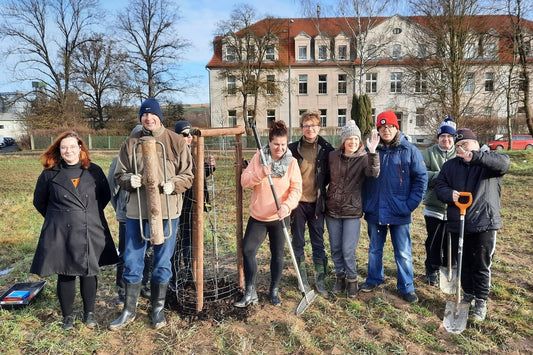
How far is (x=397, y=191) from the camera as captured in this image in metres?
3.65

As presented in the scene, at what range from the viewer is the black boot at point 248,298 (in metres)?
3.56

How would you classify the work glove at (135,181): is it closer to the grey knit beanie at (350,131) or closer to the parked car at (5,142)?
the grey knit beanie at (350,131)

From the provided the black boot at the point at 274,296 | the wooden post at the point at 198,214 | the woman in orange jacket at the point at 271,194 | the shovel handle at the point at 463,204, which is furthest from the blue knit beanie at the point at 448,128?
the wooden post at the point at 198,214

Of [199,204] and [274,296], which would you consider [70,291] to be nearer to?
[199,204]

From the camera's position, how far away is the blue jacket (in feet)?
11.8

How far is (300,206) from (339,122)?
1170 inches

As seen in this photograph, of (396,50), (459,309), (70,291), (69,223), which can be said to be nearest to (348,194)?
(459,309)

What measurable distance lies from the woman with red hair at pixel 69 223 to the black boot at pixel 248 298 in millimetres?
1365

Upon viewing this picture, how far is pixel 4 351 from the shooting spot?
9.38 ft

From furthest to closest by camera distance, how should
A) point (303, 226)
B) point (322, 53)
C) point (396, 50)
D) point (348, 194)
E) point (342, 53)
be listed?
point (322, 53), point (342, 53), point (396, 50), point (303, 226), point (348, 194)

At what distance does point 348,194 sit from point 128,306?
240 centimetres

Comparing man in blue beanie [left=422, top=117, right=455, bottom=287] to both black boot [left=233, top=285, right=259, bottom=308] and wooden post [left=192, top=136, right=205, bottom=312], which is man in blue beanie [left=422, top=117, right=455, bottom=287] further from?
wooden post [left=192, top=136, right=205, bottom=312]

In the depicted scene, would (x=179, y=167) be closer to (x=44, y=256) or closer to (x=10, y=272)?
(x=44, y=256)

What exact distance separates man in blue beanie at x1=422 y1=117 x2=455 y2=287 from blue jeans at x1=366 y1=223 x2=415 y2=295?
1.43 ft
